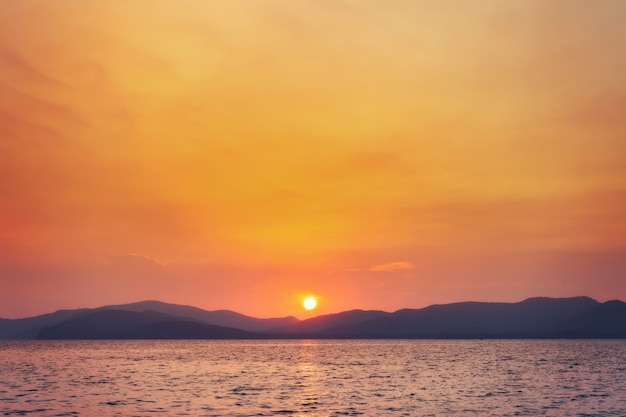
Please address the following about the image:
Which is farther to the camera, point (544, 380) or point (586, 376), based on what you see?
point (586, 376)

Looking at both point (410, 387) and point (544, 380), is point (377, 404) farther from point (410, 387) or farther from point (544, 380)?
point (544, 380)

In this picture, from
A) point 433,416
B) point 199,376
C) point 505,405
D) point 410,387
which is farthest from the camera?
point 199,376

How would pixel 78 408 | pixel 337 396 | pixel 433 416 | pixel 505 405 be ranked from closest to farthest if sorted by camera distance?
pixel 433 416 < pixel 78 408 < pixel 505 405 < pixel 337 396

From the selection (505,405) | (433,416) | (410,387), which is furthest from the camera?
(410,387)

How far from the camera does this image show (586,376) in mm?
131375

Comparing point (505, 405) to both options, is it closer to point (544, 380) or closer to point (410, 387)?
point (410, 387)

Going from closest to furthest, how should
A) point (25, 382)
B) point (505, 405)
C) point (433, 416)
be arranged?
point (433, 416) < point (505, 405) < point (25, 382)

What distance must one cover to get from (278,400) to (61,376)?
6426 centimetres

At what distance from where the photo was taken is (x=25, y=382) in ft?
370

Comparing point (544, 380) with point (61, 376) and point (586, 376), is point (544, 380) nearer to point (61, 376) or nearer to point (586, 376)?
point (586, 376)

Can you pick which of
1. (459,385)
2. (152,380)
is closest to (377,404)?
(459,385)

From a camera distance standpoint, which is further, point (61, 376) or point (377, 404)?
point (61, 376)

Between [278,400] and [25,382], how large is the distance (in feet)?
178

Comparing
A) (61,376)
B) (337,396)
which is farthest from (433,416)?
(61,376)
